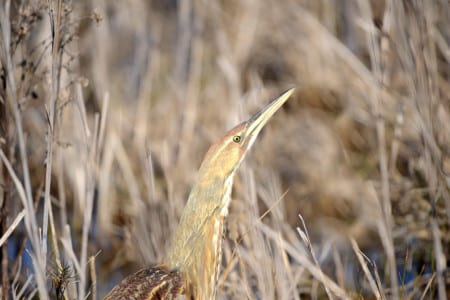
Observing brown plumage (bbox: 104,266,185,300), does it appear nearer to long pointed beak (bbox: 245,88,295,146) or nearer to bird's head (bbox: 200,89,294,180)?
bird's head (bbox: 200,89,294,180)

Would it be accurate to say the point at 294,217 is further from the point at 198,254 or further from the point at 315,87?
the point at 198,254

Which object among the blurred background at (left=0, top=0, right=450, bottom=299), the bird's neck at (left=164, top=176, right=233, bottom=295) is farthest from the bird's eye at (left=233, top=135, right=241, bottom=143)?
the blurred background at (left=0, top=0, right=450, bottom=299)

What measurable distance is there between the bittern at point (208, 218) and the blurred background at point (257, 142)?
0.85 ft

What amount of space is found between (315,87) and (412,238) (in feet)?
5.54

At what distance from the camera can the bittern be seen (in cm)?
245

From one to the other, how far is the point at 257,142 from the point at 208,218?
53.6 inches

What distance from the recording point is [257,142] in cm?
380

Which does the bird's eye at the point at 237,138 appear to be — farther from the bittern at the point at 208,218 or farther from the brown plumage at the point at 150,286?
the brown plumage at the point at 150,286

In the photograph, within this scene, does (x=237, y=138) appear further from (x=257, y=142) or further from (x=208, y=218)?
(x=257, y=142)

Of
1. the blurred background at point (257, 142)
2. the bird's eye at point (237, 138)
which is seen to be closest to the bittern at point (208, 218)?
the bird's eye at point (237, 138)

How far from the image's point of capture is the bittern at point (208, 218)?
2445 mm

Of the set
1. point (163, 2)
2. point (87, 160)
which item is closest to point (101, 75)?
point (163, 2)

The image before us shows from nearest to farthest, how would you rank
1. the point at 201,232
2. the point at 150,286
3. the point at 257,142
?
1. the point at 150,286
2. the point at 201,232
3. the point at 257,142

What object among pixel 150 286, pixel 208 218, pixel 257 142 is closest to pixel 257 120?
pixel 208 218
